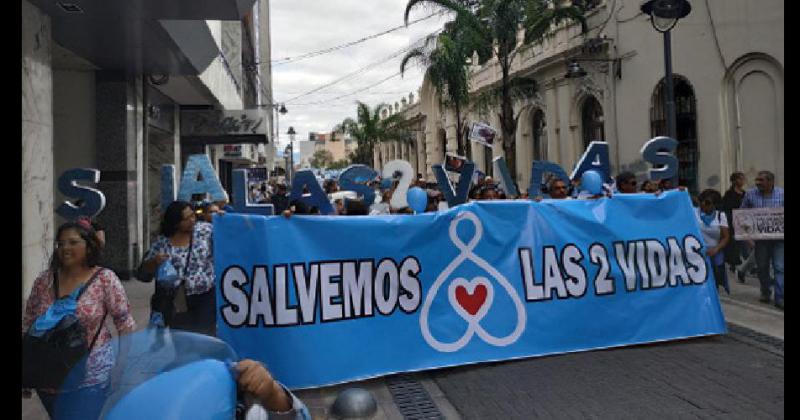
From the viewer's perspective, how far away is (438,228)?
5.66 meters

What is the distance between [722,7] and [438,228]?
577 inches

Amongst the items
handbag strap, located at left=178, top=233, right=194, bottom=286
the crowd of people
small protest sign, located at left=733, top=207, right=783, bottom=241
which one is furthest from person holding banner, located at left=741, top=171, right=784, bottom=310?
handbag strap, located at left=178, top=233, right=194, bottom=286

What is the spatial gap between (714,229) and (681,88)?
436 inches

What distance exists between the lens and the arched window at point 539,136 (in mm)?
25466

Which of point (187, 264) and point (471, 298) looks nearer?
point (187, 264)

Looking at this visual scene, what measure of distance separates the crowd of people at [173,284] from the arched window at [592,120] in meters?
13.2

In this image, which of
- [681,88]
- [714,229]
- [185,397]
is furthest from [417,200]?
[681,88]

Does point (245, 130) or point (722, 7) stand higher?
point (722, 7)

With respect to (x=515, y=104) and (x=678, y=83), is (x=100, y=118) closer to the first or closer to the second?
(x=678, y=83)

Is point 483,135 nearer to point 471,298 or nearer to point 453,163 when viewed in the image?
point 453,163

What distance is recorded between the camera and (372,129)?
45219mm

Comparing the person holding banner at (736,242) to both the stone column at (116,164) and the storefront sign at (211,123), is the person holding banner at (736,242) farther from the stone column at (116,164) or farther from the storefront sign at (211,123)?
the storefront sign at (211,123)
